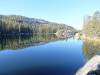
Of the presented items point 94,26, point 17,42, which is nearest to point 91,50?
point 94,26

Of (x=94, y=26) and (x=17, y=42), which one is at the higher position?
(x=94, y=26)

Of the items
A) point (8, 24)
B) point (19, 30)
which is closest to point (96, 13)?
point (8, 24)

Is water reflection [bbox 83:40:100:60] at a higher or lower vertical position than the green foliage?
lower

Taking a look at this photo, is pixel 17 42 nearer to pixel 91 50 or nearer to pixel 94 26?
pixel 94 26

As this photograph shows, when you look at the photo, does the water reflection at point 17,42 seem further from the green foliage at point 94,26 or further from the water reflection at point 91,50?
the water reflection at point 91,50

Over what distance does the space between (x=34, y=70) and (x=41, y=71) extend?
1.29m

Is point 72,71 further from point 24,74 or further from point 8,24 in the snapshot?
point 8,24

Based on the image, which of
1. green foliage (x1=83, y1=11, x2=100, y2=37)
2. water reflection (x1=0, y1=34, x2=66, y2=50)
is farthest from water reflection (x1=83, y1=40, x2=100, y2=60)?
green foliage (x1=83, y1=11, x2=100, y2=37)

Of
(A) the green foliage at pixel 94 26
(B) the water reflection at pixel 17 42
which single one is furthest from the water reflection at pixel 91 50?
(A) the green foliage at pixel 94 26

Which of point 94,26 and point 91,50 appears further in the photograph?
point 94,26

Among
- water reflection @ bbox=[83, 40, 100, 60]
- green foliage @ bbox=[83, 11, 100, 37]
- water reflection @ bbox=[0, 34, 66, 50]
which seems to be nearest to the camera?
water reflection @ bbox=[83, 40, 100, 60]

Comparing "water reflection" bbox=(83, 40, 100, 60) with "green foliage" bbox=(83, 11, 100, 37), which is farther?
"green foliage" bbox=(83, 11, 100, 37)

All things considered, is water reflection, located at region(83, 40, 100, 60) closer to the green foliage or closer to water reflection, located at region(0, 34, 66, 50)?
water reflection, located at region(0, 34, 66, 50)

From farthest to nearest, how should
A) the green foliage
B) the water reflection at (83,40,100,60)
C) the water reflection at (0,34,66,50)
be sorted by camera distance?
the green foliage < the water reflection at (0,34,66,50) < the water reflection at (83,40,100,60)
